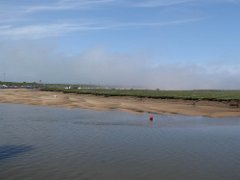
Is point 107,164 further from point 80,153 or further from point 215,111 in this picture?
point 215,111

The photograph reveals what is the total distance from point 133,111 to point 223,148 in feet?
93.7

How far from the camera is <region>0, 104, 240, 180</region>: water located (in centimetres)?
1920

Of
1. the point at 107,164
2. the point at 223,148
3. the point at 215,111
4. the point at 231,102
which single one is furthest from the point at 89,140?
the point at 231,102

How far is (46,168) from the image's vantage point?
1934cm

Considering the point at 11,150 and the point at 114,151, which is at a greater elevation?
the point at 11,150

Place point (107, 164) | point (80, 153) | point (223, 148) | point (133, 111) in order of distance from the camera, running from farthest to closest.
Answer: point (133, 111)
point (223, 148)
point (80, 153)
point (107, 164)

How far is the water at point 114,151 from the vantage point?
1920 cm

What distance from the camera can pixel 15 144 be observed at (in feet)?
81.4

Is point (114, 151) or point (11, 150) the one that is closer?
point (11, 150)

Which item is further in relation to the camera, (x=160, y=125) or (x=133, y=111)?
(x=133, y=111)

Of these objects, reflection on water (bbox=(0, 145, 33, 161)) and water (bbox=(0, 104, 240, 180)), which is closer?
water (bbox=(0, 104, 240, 180))

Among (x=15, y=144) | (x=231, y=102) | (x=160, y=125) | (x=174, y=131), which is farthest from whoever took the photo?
(x=231, y=102)

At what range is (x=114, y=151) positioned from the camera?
2422cm

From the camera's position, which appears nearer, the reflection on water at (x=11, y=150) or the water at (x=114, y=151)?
the water at (x=114, y=151)
